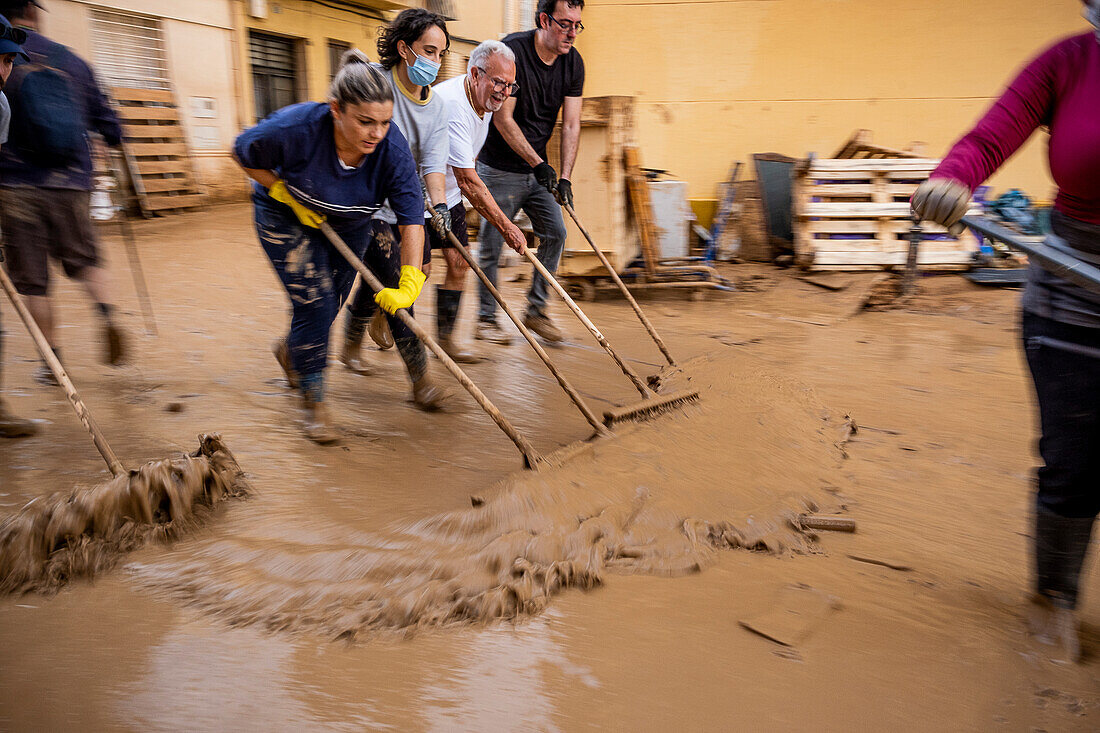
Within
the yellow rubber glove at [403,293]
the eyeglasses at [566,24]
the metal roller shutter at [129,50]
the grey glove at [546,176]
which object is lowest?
the yellow rubber glove at [403,293]

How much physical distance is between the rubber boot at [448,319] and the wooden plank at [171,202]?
6092 mm

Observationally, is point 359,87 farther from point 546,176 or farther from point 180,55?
point 180,55

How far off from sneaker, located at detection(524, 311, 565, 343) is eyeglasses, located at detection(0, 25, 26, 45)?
2.79 metres

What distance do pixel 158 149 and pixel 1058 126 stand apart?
9629 millimetres

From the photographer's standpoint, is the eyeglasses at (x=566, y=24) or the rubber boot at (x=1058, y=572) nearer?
the rubber boot at (x=1058, y=572)

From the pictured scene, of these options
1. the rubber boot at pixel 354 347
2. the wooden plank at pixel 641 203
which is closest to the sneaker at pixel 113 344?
the rubber boot at pixel 354 347

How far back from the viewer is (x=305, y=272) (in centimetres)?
294

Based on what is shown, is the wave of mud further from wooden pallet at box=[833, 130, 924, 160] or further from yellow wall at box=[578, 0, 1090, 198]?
yellow wall at box=[578, 0, 1090, 198]

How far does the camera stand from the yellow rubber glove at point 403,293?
2898mm

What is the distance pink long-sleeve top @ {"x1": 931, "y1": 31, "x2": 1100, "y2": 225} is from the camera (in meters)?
1.72

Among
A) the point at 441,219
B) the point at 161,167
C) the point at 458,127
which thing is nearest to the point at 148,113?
the point at 161,167

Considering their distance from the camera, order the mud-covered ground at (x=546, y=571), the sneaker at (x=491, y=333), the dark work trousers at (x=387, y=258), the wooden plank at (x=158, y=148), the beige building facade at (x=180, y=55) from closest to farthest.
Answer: the mud-covered ground at (x=546, y=571) → the dark work trousers at (x=387, y=258) → the sneaker at (x=491, y=333) → the beige building facade at (x=180, y=55) → the wooden plank at (x=158, y=148)

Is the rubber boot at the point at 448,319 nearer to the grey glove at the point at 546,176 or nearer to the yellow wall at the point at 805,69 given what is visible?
the grey glove at the point at 546,176

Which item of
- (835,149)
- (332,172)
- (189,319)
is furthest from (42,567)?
(835,149)
